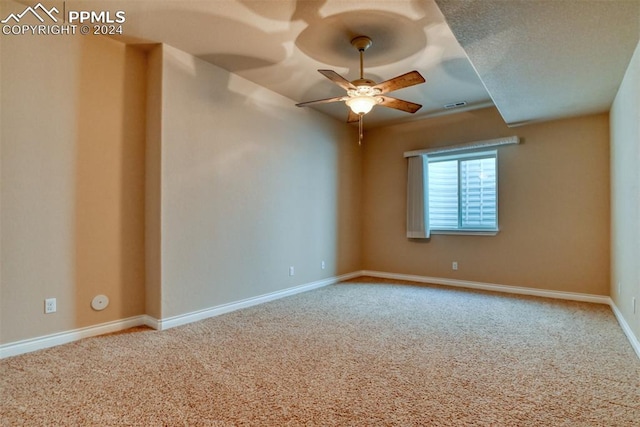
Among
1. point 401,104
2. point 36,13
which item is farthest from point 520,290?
point 36,13

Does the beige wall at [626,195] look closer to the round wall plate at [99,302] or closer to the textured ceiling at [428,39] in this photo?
the textured ceiling at [428,39]

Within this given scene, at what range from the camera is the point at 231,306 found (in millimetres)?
3752

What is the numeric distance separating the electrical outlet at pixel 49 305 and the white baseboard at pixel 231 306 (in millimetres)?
793

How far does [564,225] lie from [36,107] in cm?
568

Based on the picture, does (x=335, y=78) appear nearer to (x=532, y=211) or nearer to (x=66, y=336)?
(x=66, y=336)

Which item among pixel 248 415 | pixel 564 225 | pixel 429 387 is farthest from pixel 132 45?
pixel 564 225

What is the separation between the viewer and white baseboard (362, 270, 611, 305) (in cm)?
420

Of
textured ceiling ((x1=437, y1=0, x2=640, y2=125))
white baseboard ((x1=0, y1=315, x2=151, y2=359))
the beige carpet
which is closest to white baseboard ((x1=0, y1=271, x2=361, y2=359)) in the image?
white baseboard ((x1=0, y1=315, x2=151, y2=359))

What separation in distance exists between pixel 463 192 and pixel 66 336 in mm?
5102

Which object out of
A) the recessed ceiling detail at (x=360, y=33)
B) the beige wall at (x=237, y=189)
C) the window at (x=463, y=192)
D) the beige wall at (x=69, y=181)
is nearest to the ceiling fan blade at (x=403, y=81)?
the recessed ceiling detail at (x=360, y=33)

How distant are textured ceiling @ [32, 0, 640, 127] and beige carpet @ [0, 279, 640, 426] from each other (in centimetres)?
229

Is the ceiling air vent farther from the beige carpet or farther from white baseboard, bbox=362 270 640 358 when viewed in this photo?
the beige carpet

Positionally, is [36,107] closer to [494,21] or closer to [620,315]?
[494,21]

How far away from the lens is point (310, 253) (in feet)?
16.2
